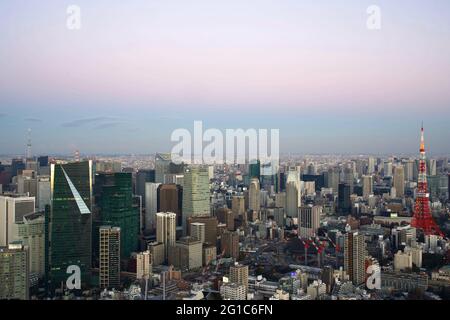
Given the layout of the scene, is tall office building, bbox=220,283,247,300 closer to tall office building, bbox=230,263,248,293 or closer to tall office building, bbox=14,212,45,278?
tall office building, bbox=230,263,248,293

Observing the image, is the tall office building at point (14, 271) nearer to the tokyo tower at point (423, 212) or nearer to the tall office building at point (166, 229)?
the tall office building at point (166, 229)

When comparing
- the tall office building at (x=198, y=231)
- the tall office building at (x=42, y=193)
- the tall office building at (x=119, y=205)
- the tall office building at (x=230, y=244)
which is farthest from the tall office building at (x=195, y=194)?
the tall office building at (x=42, y=193)

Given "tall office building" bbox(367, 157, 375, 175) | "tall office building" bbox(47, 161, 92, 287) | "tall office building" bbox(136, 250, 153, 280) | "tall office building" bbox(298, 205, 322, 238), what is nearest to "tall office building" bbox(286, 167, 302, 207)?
"tall office building" bbox(298, 205, 322, 238)

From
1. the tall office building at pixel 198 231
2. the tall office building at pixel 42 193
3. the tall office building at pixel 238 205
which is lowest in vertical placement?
the tall office building at pixel 198 231
